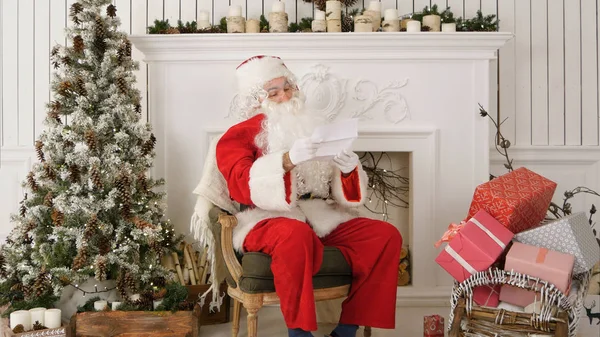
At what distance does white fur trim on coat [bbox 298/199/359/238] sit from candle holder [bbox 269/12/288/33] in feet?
3.81

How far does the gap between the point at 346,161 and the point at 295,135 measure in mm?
305

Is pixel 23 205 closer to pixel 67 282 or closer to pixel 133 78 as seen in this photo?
pixel 67 282

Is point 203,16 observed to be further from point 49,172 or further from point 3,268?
point 3,268

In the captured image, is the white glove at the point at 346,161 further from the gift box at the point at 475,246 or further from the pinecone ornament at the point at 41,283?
the pinecone ornament at the point at 41,283

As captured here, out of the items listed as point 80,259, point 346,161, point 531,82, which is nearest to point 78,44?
Answer: point 80,259

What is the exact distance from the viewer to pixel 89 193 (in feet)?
10.4

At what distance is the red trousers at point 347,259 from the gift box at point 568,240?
23.3 inches

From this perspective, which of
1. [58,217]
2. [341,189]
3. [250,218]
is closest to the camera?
[250,218]

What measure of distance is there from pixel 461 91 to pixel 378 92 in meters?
0.50

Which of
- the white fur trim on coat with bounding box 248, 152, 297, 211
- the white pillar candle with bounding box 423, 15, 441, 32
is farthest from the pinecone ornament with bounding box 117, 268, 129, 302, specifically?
the white pillar candle with bounding box 423, 15, 441, 32

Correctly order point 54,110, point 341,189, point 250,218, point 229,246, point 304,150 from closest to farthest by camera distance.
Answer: point 304,150 → point 229,246 → point 250,218 → point 341,189 → point 54,110

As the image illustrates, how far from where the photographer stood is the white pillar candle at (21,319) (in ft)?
9.21

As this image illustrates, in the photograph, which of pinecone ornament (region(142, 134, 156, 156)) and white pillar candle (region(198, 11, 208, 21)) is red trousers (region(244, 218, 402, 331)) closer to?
pinecone ornament (region(142, 134, 156, 156))

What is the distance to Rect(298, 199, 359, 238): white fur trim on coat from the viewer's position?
2.91m
